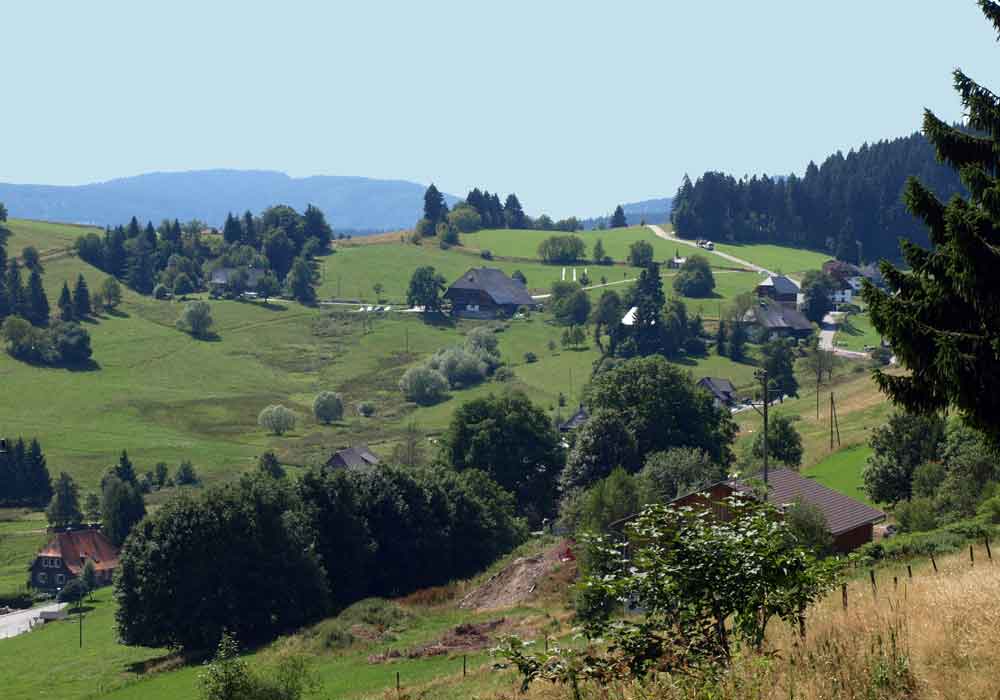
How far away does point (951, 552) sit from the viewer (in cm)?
2861

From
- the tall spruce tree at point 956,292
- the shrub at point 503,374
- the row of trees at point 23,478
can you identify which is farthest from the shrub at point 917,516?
the row of trees at point 23,478

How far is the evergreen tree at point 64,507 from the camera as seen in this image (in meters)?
107

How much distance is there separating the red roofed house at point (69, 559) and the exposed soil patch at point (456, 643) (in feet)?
174

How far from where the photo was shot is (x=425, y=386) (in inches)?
5310

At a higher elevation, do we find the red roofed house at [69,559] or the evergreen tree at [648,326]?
the evergreen tree at [648,326]

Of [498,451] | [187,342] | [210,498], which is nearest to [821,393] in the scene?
[498,451]

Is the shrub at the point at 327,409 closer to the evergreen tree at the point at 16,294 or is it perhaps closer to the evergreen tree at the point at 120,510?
the evergreen tree at the point at 120,510

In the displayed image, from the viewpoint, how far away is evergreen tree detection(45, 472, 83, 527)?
107 metres

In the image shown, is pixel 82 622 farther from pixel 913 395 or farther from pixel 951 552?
pixel 913 395

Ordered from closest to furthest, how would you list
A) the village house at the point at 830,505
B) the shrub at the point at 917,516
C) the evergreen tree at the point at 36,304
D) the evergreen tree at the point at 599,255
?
the shrub at the point at 917,516 → the village house at the point at 830,505 → the evergreen tree at the point at 36,304 → the evergreen tree at the point at 599,255

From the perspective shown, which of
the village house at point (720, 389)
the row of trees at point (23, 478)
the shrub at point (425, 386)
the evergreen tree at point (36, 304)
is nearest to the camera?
the row of trees at point (23, 478)

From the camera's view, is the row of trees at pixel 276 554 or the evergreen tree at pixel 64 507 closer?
the row of trees at pixel 276 554

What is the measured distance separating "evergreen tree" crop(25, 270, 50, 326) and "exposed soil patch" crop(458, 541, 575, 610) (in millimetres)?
121261

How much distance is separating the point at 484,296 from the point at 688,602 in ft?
514
